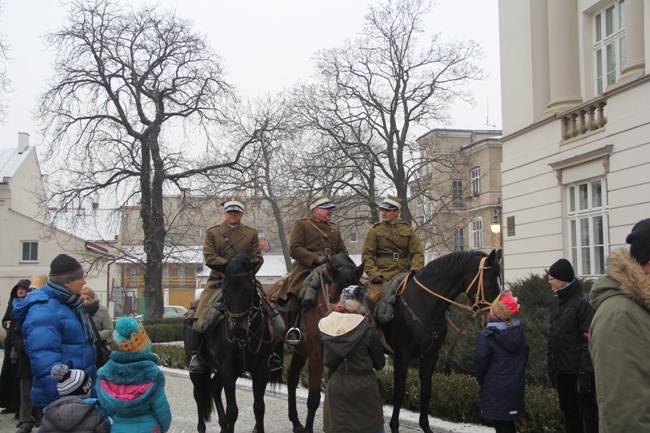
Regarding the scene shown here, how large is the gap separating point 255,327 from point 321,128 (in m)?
25.7

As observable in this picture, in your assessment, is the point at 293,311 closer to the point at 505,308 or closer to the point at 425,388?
the point at 425,388

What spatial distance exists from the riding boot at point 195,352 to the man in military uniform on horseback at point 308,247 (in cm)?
129

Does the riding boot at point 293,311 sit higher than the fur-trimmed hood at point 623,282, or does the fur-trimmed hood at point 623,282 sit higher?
the fur-trimmed hood at point 623,282

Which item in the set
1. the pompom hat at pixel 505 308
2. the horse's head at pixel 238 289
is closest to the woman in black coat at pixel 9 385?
the horse's head at pixel 238 289

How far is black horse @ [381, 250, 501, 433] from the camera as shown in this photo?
8.80 m

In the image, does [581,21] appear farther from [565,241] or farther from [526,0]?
[565,241]

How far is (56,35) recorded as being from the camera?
28.1 metres

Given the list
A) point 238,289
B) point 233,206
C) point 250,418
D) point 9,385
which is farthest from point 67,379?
point 9,385

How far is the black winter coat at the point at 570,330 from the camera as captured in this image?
296 inches

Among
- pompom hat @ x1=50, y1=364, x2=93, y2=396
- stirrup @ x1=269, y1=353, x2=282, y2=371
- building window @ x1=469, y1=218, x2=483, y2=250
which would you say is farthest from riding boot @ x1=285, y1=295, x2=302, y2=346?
building window @ x1=469, y1=218, x2=483, y2=250

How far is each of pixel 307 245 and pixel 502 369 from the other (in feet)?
11.7

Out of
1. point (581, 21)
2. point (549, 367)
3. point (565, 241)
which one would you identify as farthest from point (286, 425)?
point (581, 21)

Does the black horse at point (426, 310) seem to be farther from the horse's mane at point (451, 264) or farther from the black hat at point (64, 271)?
the black hat at point (64, 271)

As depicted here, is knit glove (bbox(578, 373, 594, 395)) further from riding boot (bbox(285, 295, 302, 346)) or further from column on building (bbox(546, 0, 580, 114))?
column on building (bbox(546, 0, 580, 114))
